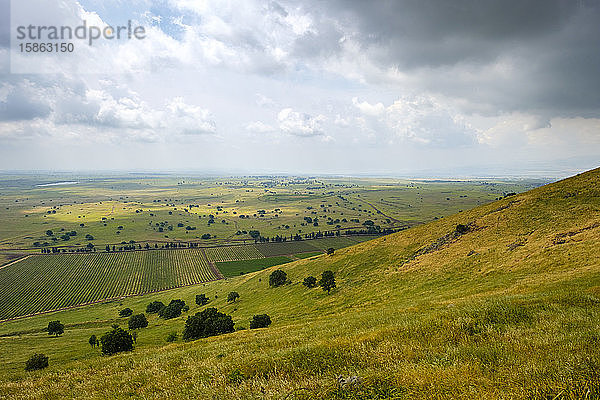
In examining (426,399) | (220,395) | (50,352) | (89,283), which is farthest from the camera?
(89,283)

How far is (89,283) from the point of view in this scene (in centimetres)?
13862

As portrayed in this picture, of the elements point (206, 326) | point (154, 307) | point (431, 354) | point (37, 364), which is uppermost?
point (431, 354)

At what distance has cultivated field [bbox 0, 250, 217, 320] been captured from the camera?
119m

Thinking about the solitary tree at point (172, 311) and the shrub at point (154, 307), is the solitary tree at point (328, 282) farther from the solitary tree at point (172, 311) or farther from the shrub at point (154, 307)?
the shrub at point (154, 307)

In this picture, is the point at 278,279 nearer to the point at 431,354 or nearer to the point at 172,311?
the point at 172,311

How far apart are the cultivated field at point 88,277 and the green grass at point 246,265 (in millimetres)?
8714

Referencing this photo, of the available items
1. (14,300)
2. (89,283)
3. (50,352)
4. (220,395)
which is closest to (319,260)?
(50,352)

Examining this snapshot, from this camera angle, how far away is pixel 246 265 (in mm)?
161625

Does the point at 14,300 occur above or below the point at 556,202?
below

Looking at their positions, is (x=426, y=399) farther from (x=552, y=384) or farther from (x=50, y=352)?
(x=50, y=352)

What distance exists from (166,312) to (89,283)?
284 feet

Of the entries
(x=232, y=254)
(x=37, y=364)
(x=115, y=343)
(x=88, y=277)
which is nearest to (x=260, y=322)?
(x=115, y=343)

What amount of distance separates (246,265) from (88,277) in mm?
87983

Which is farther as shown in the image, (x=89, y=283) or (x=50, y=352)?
(x=89, y=283)
